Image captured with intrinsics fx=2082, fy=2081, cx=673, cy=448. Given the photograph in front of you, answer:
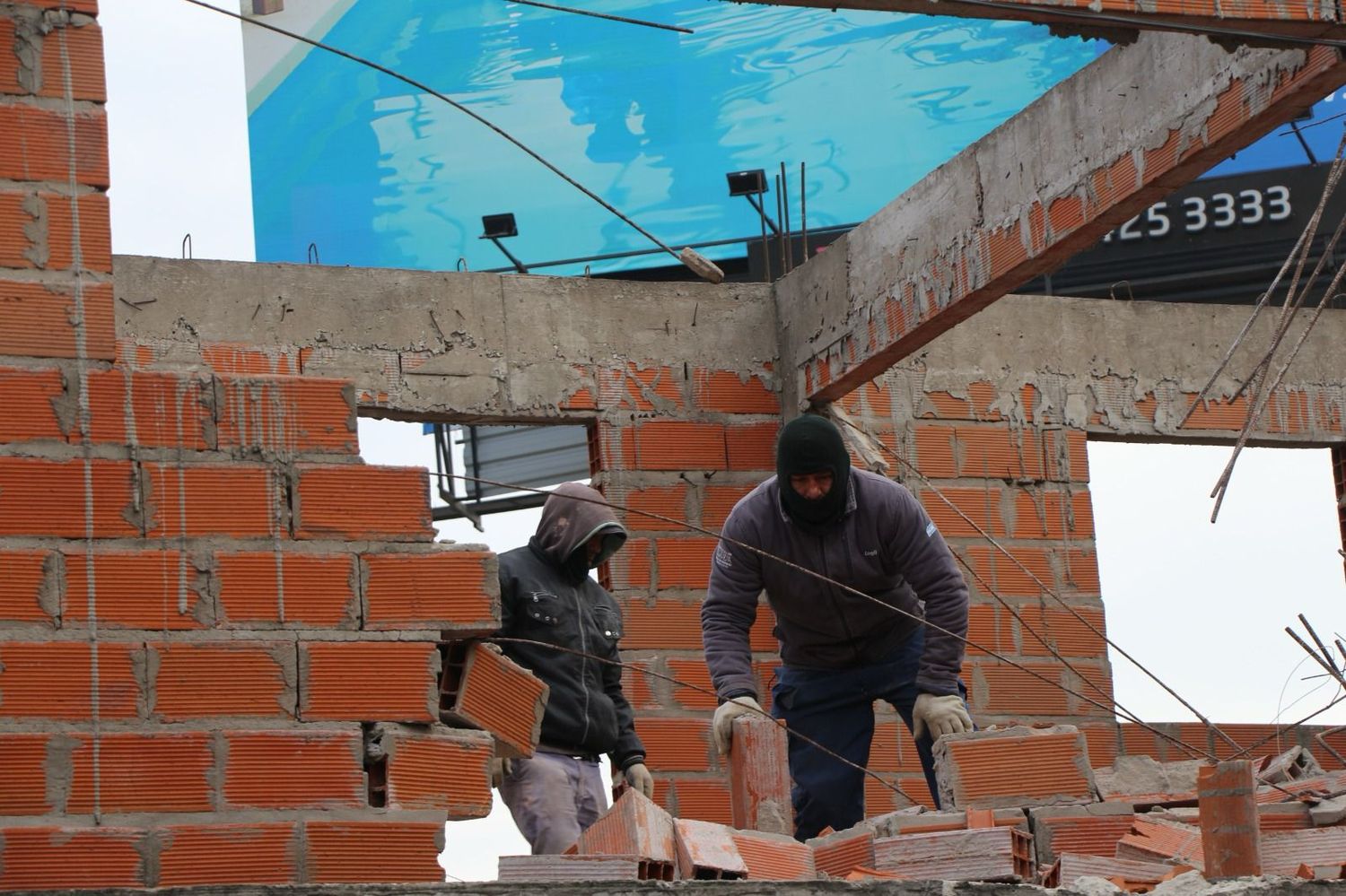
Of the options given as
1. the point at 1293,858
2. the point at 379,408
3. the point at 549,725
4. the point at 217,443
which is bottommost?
the point at 1293,858

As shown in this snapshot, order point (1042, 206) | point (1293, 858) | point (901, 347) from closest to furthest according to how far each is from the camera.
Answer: point (1293, 858)
point (1042, 206)
point (901, 347)

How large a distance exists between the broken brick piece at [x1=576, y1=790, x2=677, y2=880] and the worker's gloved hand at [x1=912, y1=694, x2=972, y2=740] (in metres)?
1.60

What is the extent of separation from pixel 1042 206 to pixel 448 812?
319cm

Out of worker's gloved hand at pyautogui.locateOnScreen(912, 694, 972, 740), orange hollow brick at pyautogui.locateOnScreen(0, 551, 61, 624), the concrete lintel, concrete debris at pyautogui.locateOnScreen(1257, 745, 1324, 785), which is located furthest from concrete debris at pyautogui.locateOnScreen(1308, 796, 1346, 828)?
the concrete lintel

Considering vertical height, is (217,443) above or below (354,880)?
above

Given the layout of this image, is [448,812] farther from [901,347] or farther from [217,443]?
[901,347]

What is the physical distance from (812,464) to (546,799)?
123 centimetres

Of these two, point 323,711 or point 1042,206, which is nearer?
point 323,711

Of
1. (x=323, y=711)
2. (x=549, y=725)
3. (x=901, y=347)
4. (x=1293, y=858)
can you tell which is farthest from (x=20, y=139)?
(x=901, y=347)

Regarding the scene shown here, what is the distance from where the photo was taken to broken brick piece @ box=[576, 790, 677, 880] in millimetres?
4000

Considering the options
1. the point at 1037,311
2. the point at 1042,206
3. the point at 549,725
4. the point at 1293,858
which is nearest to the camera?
the point at 1293,858

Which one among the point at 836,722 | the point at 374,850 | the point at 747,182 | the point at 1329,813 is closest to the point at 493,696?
the point at 374,850

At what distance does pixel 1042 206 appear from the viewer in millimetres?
6883

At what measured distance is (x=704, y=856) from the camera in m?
4.07
